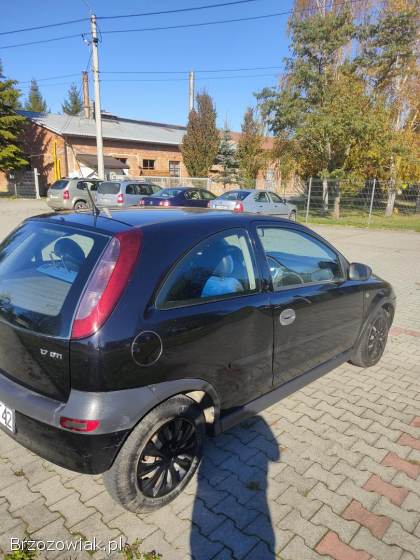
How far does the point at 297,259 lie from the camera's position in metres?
3.47

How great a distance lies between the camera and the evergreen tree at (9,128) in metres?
26.5

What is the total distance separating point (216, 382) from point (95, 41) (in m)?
20.4

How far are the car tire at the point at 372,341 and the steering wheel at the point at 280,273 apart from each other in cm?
120

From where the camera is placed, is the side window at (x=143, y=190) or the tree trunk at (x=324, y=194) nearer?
the side window at (x=143, y=190)

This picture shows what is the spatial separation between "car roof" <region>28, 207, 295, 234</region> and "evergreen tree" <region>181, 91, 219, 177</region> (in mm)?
28252

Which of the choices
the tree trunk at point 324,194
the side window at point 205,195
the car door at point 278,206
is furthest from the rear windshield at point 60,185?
the tree trunk at point 324,194

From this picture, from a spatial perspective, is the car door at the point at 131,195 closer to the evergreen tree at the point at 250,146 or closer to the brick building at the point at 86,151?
the brick building at the point at 86,151

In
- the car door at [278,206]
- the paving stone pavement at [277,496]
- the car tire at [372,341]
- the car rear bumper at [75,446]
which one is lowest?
the paving stone pavement at [277,496]

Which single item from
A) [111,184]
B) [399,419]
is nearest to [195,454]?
[399,419]

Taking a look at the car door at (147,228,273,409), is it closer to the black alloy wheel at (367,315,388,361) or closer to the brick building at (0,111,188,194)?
the black alloy wheel at (367,315,388,361)

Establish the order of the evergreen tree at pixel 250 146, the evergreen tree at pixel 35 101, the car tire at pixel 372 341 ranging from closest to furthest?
the car tire at pixel 372 341
the evergreen tree at pixel 250 146
the evergreen tree at pixel 35 101

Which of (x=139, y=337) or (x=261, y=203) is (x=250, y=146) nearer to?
Result: (x=261, y=203)

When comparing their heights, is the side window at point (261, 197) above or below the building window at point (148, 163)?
below

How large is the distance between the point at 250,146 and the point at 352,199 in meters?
11.5
